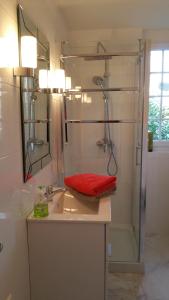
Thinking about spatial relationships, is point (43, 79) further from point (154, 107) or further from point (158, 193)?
point (158, 193)

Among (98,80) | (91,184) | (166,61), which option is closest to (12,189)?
(91,184)

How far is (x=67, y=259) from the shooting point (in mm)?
1494

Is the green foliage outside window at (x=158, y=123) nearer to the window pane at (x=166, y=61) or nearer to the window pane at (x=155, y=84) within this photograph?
the window pane at (x=155, y=84)

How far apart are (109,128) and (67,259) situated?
5.52 ft

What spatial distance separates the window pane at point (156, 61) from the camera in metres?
2.85

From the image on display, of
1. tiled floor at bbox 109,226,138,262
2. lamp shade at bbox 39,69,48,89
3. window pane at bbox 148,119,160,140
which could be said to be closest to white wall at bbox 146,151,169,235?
window pane at bbox 148,119,160,140

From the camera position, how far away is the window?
286 centimetres

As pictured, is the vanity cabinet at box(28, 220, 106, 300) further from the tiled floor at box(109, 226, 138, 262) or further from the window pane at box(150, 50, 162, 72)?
the window pane at box(150, 50, 162, 72)

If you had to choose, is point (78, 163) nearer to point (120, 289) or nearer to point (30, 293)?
point (120, 289)

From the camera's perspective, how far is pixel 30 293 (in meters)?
1.57

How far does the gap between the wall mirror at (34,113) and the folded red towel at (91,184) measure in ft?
0.86

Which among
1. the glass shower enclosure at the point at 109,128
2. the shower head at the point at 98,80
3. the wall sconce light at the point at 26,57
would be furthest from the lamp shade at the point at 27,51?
the shower head at the point at 98,80

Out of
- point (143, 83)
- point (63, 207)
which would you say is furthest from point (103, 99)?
point (63, 207)

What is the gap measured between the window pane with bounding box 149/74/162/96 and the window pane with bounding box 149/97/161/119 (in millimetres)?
67
